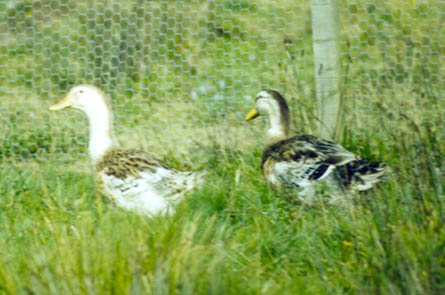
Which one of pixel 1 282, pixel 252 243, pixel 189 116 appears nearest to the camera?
pixel 1 282

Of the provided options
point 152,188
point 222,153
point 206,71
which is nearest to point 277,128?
point 222,153

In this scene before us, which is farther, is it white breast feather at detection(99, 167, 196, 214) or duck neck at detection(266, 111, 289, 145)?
duck neck at detection(266, 111, 289, 145)

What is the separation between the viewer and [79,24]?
24.2 ft

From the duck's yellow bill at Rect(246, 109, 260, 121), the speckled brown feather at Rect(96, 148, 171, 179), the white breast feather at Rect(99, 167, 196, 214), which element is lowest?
the white breast feather at Rect(99, 167, 196, 214)

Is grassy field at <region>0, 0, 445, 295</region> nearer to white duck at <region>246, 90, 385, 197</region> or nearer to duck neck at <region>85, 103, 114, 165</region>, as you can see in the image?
white duck at <region>246, 90, 385, 197</region>

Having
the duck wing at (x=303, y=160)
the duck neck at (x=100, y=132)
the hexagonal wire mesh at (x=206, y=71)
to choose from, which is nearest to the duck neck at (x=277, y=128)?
the hexagonal wire mesh at (x=206, y=71)

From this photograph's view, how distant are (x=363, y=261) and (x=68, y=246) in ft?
4.41

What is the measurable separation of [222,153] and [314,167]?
3.21ft

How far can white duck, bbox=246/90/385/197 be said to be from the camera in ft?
16.6

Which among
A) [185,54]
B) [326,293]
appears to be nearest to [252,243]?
Result: [326,293]

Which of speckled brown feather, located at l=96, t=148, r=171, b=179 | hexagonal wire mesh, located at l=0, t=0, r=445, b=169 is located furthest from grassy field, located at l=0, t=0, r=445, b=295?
speckled brown feather, located at l=96, t=148, r=171, b=179

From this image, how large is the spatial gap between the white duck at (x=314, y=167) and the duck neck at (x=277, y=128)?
0.66 ft

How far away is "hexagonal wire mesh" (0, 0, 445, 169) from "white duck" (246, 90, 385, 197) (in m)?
0.55

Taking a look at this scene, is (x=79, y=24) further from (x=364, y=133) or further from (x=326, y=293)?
(x=326, y=293)
